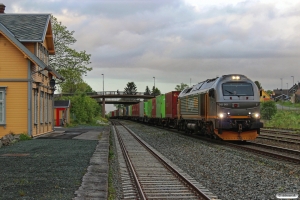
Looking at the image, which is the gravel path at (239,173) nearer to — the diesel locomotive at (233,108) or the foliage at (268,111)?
the diesel locomotive at (233,108)

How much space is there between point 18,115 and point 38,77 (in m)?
3.43

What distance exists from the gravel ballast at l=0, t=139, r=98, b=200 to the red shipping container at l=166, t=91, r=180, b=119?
63.4 ft

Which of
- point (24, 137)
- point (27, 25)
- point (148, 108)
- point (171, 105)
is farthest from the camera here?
point (148, 108)

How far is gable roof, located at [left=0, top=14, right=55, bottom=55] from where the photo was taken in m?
24.3

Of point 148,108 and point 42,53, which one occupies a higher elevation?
point 42,53

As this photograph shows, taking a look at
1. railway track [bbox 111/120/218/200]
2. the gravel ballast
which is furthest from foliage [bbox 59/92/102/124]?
railway track [bbox 111/120/218/200]

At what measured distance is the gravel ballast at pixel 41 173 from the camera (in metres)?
8.23

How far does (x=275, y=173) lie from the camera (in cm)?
1132

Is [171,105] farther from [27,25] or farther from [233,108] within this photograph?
[233,108]

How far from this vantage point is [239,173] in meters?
11.6

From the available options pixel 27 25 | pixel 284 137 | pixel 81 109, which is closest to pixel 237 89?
pixel 284 137

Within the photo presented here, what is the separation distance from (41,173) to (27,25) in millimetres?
16759

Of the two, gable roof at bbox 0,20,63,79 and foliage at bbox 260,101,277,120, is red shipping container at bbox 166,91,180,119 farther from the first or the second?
foliage at bbox 260,101,277,120

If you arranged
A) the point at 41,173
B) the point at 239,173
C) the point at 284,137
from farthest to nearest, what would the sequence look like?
the point at 284,137
the point at 239,173
the point at 41,173
